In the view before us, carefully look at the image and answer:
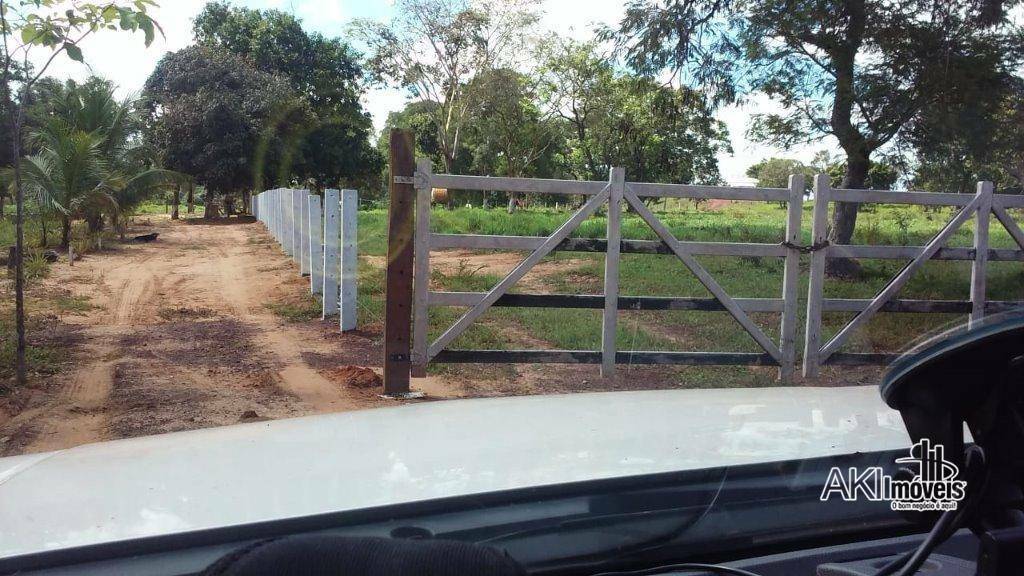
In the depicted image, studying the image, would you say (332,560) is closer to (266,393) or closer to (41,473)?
(41,473)

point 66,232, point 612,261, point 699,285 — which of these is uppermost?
point 612,261

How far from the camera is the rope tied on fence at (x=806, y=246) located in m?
7.33

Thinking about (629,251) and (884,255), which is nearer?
(629,251)

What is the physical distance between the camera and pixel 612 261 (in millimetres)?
7156

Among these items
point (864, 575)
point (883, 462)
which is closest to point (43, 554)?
point (864, 575)

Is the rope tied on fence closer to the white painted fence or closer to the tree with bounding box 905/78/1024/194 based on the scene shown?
the white painted fence

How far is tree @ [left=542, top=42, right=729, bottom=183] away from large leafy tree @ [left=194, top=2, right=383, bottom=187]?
11.2 m

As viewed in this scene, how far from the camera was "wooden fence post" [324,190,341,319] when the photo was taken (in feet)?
34.8

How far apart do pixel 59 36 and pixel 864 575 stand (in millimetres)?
6367

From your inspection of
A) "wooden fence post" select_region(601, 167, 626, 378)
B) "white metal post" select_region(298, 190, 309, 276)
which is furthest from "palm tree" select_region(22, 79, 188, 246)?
"wooden fence post" select_region(601, 167, 626, 378)

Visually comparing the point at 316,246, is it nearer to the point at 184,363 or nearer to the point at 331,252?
the point at 331,252

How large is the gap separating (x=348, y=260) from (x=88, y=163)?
11.8 metres

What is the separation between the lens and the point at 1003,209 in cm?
773

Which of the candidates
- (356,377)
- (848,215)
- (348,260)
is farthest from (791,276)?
(848,215)
